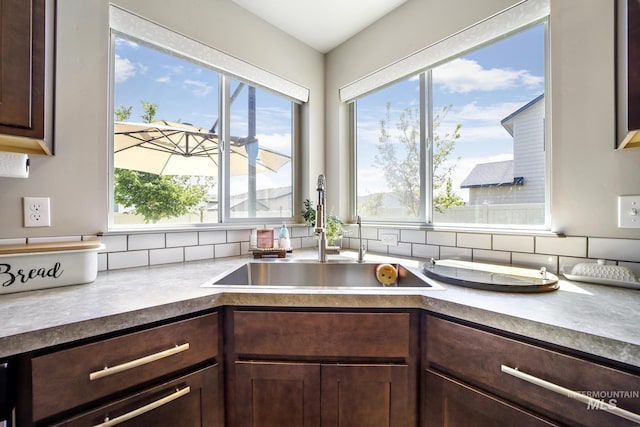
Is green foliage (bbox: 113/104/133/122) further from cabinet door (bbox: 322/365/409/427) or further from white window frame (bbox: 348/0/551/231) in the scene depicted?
cabinet door (bbox: 322/365/409/427)

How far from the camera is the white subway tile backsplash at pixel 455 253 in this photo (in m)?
1.42

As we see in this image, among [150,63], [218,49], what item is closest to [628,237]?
[218,49]

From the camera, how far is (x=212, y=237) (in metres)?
1.57

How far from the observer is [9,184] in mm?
1032

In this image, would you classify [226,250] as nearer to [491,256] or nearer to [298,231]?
[298,231]

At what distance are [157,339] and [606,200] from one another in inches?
65.2

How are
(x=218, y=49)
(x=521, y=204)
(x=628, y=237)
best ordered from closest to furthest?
(x=628, y=237), (x=521, y=204), (x=218, y=49)

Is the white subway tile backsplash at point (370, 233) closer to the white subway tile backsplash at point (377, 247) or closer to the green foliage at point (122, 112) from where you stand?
the white subway tile backsplash at point (377, 247)

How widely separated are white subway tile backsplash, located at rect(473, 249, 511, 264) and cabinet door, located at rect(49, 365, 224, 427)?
128 cm

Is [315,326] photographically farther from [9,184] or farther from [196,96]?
[196,96]

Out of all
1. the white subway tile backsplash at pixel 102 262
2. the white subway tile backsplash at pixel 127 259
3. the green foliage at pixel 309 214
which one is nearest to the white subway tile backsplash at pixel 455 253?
the green foliage at pixel 309 214

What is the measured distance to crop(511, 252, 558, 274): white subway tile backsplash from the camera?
3.82ft

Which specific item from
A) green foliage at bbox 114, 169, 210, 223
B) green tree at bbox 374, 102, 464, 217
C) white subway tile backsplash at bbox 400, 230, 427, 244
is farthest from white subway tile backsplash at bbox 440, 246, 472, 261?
green foliage at bbox 114, 169, 210, 223

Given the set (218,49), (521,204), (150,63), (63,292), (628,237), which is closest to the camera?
(63,292)
